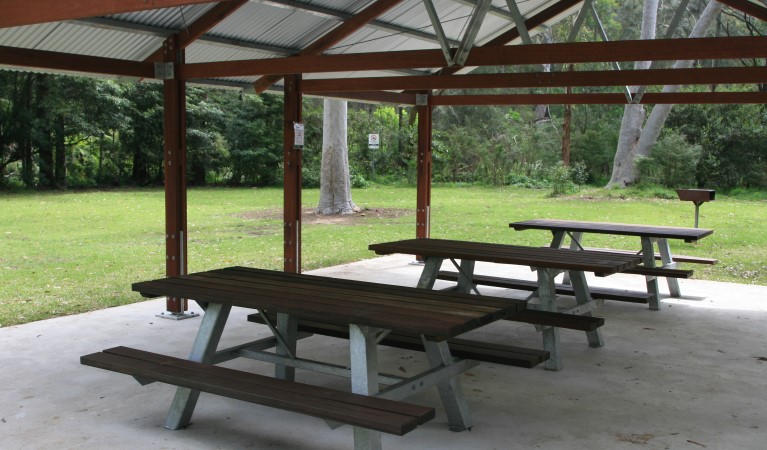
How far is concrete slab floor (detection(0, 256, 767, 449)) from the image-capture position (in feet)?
13.5

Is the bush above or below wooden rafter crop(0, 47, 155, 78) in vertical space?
below

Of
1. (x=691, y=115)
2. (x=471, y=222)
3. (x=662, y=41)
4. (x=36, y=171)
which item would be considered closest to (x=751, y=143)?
(x=691, y=115)

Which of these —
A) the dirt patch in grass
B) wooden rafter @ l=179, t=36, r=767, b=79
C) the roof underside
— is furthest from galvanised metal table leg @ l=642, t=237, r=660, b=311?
the dirt patch in grass

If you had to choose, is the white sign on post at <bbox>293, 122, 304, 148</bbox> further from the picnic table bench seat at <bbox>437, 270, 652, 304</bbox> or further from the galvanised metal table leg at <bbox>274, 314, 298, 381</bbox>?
the galvanised metal table leg at <bbox>274, 314, 298, 381</bbox>

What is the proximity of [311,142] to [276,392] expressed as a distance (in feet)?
74.8

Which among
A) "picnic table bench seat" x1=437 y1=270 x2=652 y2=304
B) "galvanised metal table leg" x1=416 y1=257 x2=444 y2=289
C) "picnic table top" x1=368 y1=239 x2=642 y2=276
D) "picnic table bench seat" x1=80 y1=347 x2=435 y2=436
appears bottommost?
"picnic table bench seat" x1=437 y1=270 x2=652 y2=304

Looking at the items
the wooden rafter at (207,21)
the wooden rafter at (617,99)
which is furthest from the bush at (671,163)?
the wooden rafter at (207,21)

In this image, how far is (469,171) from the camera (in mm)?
26141

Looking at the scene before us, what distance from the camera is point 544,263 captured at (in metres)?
5.73

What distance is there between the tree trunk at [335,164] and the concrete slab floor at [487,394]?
405 inches

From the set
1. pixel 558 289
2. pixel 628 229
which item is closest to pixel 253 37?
pixel 558 289

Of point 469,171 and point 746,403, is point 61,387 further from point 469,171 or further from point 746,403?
point 469,171

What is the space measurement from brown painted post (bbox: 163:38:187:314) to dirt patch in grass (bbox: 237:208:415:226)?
8642 millimetres

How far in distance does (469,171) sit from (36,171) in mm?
13458
